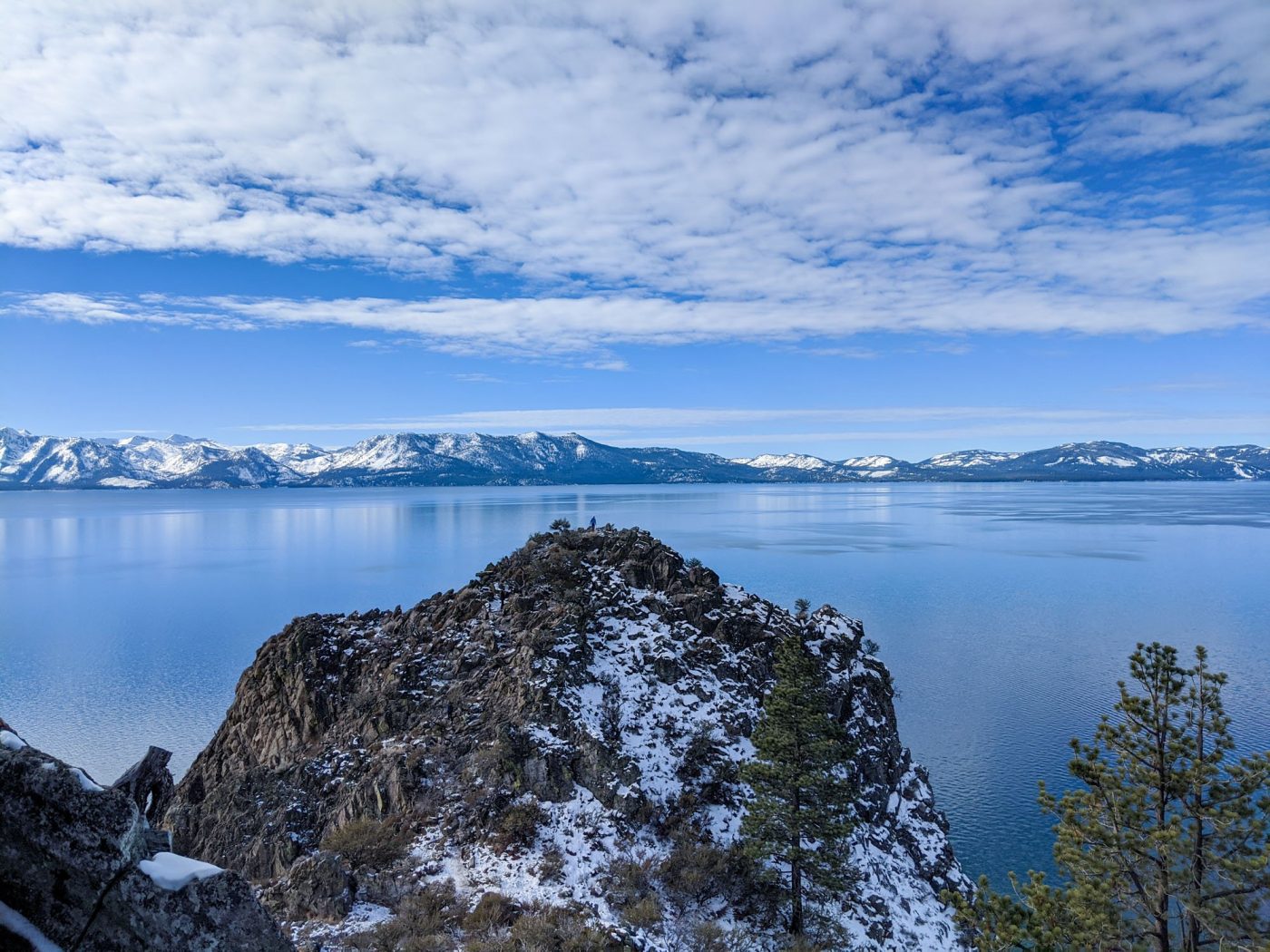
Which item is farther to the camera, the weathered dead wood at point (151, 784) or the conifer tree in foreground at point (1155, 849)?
the conifer tree in foreground at point (1155, 849)

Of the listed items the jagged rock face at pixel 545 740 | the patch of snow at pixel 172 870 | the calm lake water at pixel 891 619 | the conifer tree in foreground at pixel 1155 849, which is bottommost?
the calm lake water at pixel 891 619

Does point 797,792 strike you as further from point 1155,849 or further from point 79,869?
point 79,869

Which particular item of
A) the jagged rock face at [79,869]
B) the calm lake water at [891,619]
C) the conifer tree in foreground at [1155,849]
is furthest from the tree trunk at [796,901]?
the jagged rock face at [79,869]

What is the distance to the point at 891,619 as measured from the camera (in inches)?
3457

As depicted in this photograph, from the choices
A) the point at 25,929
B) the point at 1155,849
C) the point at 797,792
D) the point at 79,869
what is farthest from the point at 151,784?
the point at 797,792

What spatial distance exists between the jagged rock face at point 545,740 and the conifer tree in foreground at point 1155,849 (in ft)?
42.7

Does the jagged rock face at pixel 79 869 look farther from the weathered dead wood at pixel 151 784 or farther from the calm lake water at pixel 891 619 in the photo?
the calm lake water at pixel 891 619

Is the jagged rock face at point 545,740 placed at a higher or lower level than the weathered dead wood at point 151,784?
lower

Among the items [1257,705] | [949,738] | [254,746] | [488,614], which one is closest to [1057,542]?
[1257,705]

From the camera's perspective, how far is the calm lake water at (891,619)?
167ft

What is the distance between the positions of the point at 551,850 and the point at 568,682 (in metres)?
9.10

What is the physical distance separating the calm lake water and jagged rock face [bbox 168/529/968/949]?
35.2 feet

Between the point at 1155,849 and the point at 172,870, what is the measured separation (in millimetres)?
18180

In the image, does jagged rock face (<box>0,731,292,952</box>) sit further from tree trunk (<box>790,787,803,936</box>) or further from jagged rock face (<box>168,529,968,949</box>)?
tree trunk (<box>790,787,803,936</box>)
